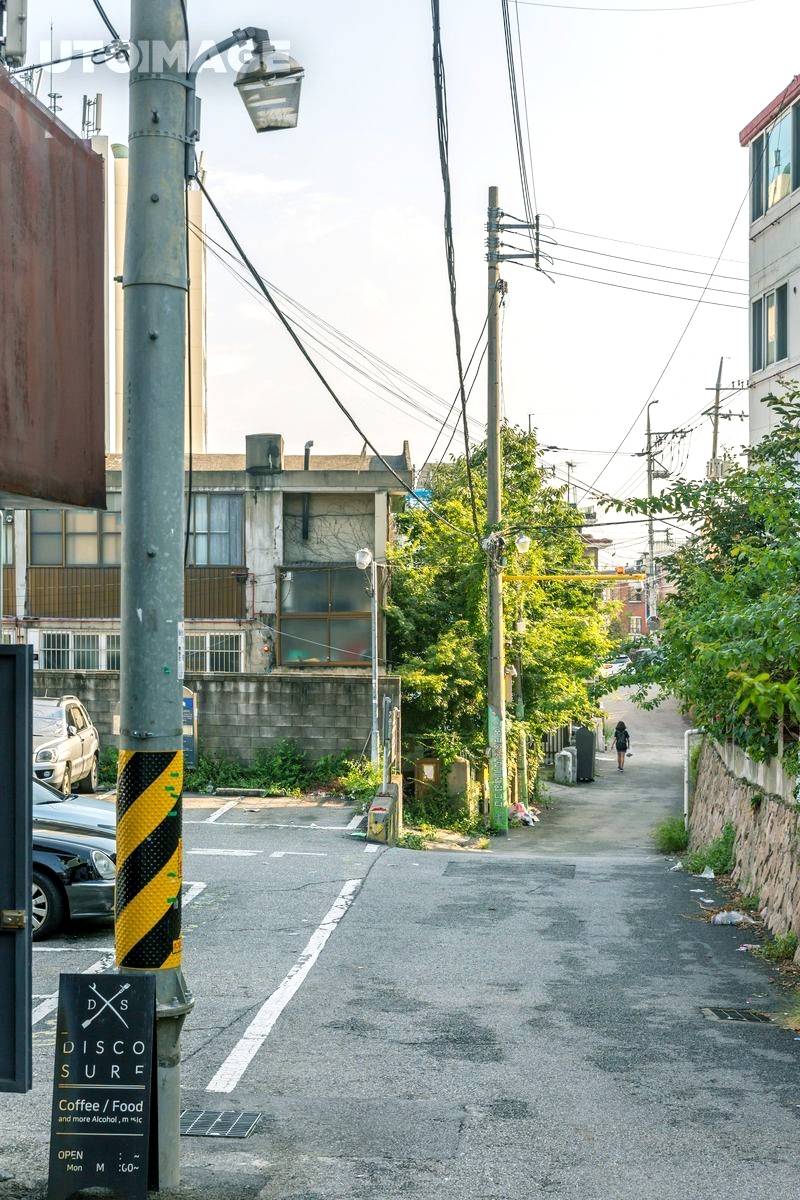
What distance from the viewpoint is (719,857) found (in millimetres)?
16922

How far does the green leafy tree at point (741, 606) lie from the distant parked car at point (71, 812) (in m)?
5.93

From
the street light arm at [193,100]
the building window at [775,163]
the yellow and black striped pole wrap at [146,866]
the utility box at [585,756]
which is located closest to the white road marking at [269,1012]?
the yellow and black striped pole wrap at [146,866]

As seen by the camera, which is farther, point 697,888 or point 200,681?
point 200,681

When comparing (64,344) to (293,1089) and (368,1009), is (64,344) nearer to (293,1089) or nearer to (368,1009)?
(293,1089)

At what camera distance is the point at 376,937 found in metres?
11.9

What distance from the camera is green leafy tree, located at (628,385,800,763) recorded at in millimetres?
8336

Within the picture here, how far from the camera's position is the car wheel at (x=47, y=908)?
11.0 metres

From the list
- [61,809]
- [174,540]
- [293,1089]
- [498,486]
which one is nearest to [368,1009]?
[293,1089]

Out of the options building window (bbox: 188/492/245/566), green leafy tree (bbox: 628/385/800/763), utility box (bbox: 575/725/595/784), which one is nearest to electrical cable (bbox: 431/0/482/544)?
green leafy tree (bbox: 628/385/800/763)

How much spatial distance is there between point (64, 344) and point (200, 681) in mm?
17380

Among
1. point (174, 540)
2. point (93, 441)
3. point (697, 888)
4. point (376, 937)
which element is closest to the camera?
point (174, 540)

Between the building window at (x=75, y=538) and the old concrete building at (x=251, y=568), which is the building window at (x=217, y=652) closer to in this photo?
the old concrete building at (x=251, y=568)

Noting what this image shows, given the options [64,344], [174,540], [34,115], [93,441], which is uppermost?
[34,115]

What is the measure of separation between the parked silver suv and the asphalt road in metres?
3.60
